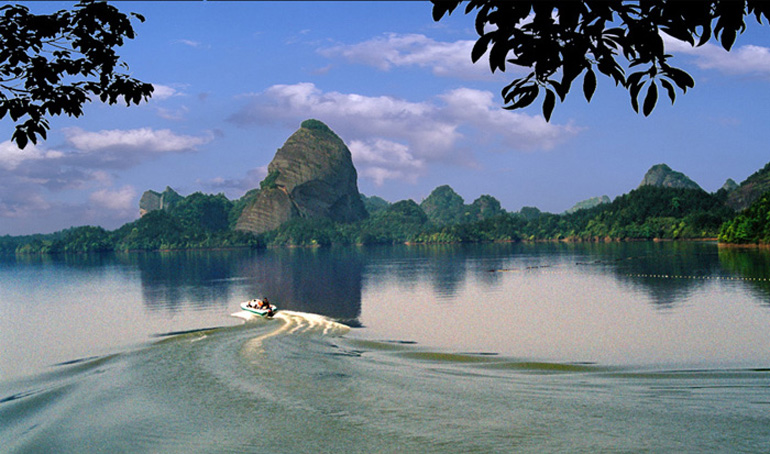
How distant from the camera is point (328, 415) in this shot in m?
17.9

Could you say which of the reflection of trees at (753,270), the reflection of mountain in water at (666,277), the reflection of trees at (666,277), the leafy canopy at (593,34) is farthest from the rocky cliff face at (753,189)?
the leafy canopy at (593,34)

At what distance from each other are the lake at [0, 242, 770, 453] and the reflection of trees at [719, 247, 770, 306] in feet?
3.09

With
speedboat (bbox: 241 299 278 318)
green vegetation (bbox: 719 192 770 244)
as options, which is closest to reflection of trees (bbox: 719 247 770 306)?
green vegetation (bbox: 719 192 770 244)

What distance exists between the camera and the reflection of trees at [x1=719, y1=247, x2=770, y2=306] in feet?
157

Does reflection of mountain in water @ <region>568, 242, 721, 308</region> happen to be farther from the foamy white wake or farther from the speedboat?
the speedboat

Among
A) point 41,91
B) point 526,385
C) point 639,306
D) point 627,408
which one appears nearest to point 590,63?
point 41,91

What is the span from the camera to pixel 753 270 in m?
64.2

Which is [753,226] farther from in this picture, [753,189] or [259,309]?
[753,189]

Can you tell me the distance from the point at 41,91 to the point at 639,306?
40.3m

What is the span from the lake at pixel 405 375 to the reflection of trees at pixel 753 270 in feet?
3.09

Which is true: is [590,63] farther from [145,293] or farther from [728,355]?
[145,293]

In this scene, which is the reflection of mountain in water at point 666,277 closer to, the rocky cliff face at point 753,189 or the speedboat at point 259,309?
the speedboat at point 259,309

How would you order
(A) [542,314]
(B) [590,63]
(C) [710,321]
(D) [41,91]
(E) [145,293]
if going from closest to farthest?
(B) [590,63]
(D) [41,91]
(C) [710,321]
(A) [542,314]
(E) [145,293]

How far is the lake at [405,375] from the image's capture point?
51.7 feet
